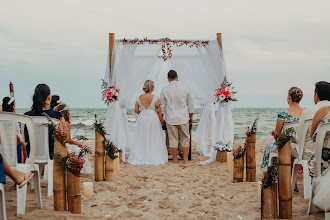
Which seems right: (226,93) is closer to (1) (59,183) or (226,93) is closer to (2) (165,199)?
(2) (165,199)

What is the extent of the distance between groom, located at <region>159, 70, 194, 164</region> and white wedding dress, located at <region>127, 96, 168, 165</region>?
A: 0.66 feet

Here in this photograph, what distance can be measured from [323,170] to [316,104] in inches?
33.8

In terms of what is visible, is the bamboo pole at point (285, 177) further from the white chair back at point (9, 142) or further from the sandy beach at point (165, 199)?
the white chair back at point (9, 142)

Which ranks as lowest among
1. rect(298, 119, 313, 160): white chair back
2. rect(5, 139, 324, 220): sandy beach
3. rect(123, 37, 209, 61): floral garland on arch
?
rect(5, 139, 324, 220): sandy beach

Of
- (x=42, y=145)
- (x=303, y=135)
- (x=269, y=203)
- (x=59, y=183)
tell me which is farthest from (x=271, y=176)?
(x=42, y=145)

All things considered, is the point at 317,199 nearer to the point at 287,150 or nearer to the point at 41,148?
the point at 287,150

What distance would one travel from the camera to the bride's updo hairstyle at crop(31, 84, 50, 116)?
4.47 meters

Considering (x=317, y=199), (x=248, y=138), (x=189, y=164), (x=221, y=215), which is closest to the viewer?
(x=317, y=199)

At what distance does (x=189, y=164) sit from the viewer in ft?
23.9

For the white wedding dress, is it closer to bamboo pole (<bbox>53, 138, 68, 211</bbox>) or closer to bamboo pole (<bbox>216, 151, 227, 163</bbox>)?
bamboo pole (<bbox>216, 151, 227, 163</bbox>)

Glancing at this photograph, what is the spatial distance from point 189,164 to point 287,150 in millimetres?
3895

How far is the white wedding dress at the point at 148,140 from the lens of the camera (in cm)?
738

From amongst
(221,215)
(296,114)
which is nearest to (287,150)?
(221,215)

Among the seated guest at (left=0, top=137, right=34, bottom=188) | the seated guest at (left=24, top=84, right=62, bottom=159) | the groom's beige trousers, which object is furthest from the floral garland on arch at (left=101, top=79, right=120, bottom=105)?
the seated guest at (left=0, top=137, right=34, bottom=188)
